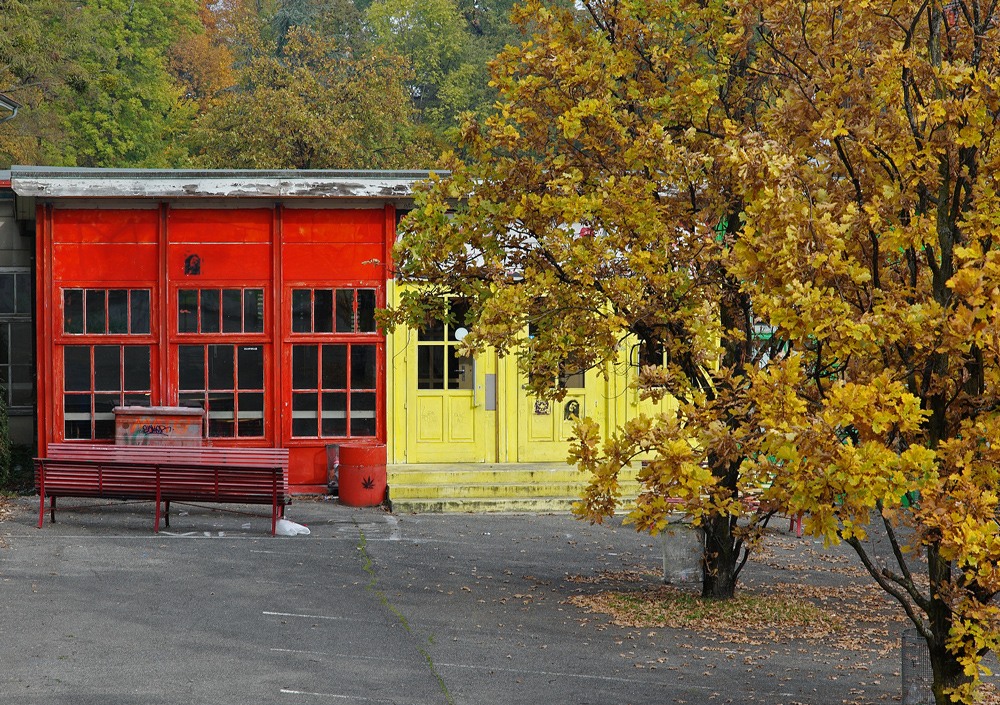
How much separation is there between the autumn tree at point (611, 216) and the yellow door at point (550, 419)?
5.61 m

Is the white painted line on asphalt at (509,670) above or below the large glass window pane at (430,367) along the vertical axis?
below

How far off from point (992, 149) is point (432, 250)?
452cm

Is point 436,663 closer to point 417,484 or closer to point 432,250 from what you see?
point 432,250

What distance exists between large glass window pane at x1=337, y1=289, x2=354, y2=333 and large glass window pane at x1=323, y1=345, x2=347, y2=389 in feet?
0.89

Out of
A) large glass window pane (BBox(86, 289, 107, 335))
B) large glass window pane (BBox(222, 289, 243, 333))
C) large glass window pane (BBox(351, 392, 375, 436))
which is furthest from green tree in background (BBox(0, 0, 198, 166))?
large glass window pane (BBox(351, 392, 375, 436))

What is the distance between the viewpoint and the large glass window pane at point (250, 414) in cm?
1484

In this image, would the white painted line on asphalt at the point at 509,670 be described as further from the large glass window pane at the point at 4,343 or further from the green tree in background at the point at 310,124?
the green tree in background at the point at 310,124

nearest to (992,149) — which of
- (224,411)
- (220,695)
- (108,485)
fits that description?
(220,695)

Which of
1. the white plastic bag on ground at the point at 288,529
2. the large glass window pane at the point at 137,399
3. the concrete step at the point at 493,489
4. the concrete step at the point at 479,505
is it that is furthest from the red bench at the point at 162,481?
the large glass window pane at the point at 137,399

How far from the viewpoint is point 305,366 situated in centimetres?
1495

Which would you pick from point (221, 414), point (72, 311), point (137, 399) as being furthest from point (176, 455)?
point (72, 311)

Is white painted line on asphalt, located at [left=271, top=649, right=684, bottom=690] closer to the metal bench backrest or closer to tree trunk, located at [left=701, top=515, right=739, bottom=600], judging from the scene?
tree trunk, located at [left=701, top=515, right=739, bottom=600]

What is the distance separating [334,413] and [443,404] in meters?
1.57

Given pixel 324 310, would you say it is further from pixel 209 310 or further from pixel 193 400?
pixel 193 400
